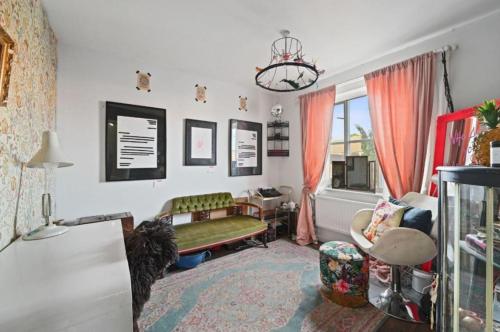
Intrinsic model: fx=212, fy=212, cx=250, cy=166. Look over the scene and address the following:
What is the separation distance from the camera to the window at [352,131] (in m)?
3.02

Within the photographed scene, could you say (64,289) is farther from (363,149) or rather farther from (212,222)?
(363,149)

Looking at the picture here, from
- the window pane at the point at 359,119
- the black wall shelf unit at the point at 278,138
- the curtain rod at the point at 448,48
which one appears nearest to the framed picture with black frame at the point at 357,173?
the window pane at the point at 359,119

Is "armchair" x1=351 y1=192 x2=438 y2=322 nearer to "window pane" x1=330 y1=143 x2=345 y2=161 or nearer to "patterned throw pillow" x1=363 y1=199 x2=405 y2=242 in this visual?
"patterned throw pillow" x1=363 y1=199 x2=405 y2=242

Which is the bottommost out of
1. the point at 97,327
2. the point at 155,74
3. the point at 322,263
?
the point at 322,263

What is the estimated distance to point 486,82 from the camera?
1.93m

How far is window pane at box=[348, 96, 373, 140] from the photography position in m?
3.01

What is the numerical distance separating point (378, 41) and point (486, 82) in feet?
3.40

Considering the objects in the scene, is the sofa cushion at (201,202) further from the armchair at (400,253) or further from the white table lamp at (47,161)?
the armchair at (400,253)

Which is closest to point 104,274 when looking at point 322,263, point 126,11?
point 322,263

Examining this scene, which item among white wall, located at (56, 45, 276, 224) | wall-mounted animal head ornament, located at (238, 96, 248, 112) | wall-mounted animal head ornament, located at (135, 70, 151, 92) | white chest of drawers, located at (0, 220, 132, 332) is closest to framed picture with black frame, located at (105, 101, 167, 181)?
white wall, located at (56, 45, 276, 224)

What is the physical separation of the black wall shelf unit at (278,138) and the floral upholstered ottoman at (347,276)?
2208mm

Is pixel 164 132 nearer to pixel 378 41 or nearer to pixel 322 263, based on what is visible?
pixel 322 263

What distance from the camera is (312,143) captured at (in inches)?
136

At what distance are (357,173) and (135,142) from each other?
3.12m
